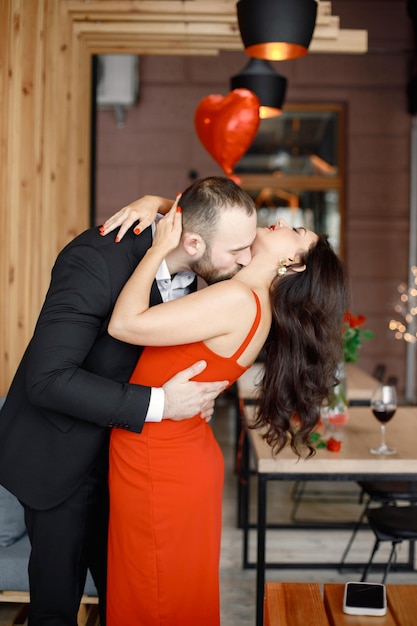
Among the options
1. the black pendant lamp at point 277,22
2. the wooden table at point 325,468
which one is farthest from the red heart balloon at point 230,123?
the wooden table at point 325,468

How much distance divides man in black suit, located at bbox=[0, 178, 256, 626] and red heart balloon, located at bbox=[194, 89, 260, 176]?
6.74ft

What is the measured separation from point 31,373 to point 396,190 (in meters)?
7.21

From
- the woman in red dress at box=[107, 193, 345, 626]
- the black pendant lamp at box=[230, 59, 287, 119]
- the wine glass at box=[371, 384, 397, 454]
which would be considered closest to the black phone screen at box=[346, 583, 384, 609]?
the woman in red dress at box=[107, 193, 345, 626]

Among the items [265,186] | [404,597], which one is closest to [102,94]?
[265,186]

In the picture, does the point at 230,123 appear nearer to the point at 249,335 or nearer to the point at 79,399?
the point at 249,335

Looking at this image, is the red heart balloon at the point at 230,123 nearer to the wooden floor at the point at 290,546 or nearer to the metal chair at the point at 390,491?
the metal chair at the point at 390,491

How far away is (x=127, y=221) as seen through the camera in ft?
6.57

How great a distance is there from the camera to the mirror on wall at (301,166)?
860 centimetres

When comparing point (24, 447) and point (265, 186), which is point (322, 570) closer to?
point (24, 447)

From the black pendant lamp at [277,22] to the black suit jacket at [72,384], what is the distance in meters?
1.58

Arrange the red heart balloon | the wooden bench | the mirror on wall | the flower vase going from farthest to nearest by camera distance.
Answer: the mirror on wall
the red heart balloon
the flower vase
the wooden bench

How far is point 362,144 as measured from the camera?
8.47 meters

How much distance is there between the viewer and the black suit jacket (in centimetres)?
185

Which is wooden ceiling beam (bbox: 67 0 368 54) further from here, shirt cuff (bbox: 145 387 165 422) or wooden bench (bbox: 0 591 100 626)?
wooden bench (bbox: 0 591 100 626)
